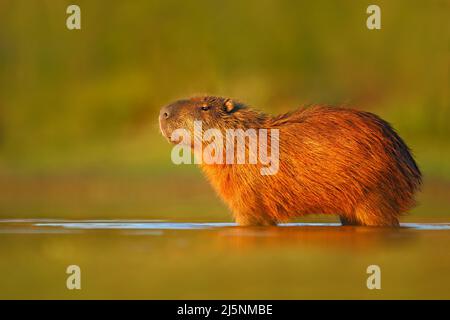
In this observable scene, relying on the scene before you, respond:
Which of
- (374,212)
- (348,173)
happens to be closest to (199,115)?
(348,173)

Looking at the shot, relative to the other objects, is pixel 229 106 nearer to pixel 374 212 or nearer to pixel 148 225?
pixel 148 225

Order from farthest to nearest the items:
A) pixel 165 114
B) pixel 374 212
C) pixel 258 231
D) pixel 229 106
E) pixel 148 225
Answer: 1. pixel 229 106
2. pixel 165 114
3. pixel 148 225
4. pixel 374 212
5. pixel 258 231

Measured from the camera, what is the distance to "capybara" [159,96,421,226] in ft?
29.0

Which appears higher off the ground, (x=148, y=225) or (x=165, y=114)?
(x=165, y=114)

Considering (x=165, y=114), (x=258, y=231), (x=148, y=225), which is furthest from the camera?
(x=165, y=114)

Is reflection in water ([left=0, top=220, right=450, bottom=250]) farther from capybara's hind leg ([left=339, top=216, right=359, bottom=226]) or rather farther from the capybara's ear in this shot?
the capybara's ear

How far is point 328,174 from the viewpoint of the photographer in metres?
8.88

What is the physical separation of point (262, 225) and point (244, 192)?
0.43m

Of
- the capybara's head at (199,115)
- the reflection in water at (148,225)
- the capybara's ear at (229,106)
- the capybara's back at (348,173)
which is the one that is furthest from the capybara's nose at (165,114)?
the capybara's back at (348,173)

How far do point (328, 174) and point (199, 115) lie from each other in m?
1.71

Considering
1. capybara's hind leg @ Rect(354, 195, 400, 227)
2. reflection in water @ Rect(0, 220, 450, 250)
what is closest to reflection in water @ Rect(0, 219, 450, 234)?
reflection in water @ Rect(0, 220, 450, 250)

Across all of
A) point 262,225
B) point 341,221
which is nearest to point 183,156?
point 262,225

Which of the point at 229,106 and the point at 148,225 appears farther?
the point at 229,106

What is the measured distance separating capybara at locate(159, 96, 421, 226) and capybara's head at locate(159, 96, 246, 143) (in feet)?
0.04
